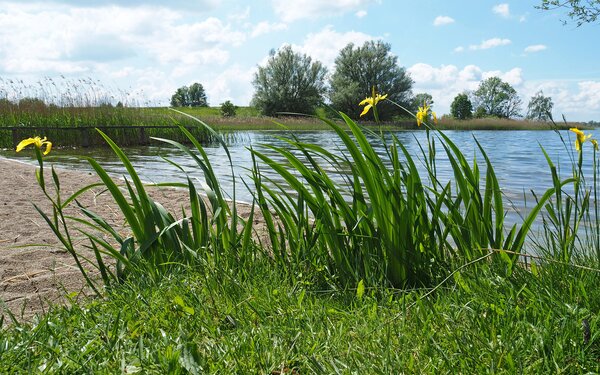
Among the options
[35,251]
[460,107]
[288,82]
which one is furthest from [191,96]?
[35,251]

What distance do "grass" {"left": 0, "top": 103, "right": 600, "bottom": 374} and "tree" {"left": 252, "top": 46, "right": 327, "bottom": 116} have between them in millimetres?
49923

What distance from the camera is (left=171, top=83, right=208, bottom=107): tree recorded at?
78.4m

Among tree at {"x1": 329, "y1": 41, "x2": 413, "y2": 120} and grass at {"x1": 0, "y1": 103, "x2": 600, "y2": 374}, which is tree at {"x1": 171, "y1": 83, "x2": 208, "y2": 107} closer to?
tree at {"x1": 329, "y1": 41, "x2": 413, "y2": 120}

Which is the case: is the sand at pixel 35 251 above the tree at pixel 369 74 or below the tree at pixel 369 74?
below

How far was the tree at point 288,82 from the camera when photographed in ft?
171

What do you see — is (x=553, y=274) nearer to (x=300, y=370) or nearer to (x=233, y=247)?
(x=300, y=370)

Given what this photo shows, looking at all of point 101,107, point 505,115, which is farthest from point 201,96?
point 101,107

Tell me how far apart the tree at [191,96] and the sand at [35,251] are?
71.9 metres

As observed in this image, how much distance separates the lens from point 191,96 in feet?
268

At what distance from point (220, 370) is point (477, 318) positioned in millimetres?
819

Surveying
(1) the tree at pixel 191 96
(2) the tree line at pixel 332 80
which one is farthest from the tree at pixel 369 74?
(1) the tree at pixel 191 96

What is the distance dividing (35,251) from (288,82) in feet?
164

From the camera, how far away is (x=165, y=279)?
230 centimetres

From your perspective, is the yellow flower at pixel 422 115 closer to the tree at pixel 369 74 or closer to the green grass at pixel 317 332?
the green grass at pixel 317 332
